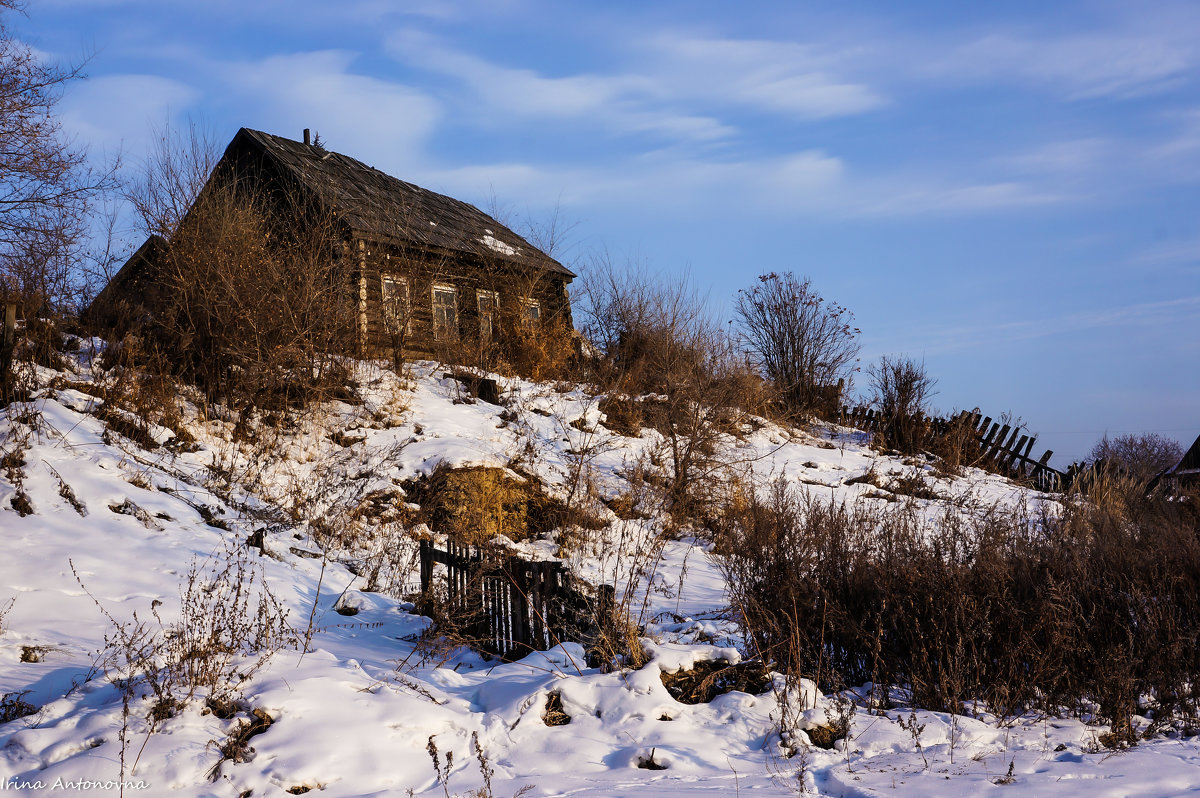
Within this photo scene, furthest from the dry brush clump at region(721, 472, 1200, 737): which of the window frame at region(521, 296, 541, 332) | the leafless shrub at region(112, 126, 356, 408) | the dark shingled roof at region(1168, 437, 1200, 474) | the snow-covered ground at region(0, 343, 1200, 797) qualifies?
the dark shingled roof at region(1168, 437, 1200, 474)

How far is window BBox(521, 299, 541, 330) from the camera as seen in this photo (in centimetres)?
1708

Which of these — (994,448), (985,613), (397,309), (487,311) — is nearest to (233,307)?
(397,309)

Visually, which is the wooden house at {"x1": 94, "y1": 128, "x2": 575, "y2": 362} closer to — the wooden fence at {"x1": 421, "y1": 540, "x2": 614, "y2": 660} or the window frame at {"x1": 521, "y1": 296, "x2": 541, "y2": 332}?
the window frame at {"x1": 521, "y1": 296, "x2": 541, "y2": 332}

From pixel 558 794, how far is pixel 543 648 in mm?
2296

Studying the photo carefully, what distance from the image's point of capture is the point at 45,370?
10273mm

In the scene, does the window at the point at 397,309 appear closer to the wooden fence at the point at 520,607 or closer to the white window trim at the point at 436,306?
the white window trim at the point at 436,306

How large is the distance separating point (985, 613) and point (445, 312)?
44.8ft

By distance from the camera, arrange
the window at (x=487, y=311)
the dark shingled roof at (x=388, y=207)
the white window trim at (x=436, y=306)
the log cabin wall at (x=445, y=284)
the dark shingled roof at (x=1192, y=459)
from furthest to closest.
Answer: the dark shingled roof at (x=1192, y=459)
the window at (x=487, y=311)
the white window trim at (x=436, y=306)
the dark shingled roof at (x=388, y=207)
the log cabin wall at (x=445, y=284)

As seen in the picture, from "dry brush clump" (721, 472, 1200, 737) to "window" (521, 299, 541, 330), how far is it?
11.2 metres

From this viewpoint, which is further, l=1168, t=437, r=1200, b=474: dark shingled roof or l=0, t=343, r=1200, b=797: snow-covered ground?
l=1168, t=437, r=1200, b=474: dark shingled roof

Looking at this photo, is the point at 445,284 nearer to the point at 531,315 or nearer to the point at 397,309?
the point at 531,315

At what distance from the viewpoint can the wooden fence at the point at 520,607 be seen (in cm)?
595

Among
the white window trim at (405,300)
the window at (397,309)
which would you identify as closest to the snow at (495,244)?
the white window trim at (405,300)

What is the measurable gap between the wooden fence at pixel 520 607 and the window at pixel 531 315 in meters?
10.9
